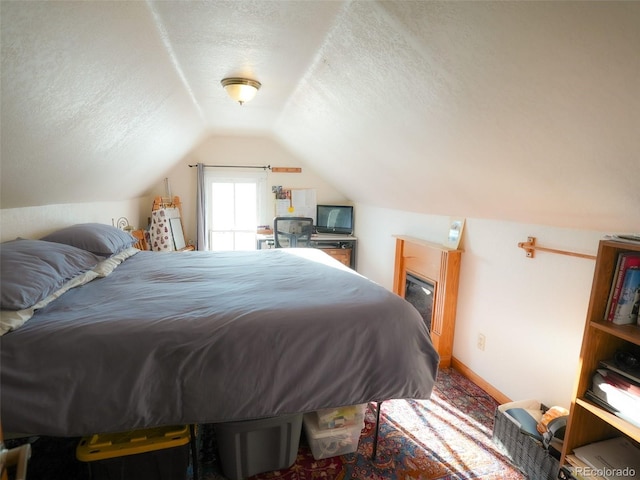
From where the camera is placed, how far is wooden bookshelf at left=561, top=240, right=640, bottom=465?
52.5 inches

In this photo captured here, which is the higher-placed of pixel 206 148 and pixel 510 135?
pixel 206 148

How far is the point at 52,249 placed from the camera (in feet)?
5.53

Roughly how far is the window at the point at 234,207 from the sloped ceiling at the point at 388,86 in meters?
1.99

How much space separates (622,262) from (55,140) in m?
2.84

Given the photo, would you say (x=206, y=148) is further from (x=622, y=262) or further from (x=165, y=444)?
(x=622, y=262)

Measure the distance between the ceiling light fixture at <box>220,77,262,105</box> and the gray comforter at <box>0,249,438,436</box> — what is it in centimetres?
142

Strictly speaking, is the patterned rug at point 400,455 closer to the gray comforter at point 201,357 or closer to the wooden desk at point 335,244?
the gray comforter at point 201,357

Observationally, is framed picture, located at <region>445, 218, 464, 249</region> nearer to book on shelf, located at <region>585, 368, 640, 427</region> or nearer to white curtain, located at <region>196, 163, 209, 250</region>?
book on shelf, located at <region>585, 368, 640, 427</region>

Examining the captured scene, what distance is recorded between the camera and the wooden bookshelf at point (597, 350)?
1333 millimetres

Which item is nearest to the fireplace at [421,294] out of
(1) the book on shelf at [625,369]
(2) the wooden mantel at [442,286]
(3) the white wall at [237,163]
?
(2) the wooden mantel at [442,286]

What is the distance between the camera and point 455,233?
2.64 m

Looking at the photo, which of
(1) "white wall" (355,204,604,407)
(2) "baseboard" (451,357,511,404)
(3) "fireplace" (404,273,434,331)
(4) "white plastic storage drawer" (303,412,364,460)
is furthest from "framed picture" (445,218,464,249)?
(4) "white plastic storage drawer" (303,412,364,460)

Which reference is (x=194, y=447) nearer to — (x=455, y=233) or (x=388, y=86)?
(x=388, y=86)

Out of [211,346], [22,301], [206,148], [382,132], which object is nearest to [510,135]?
[382,132]
